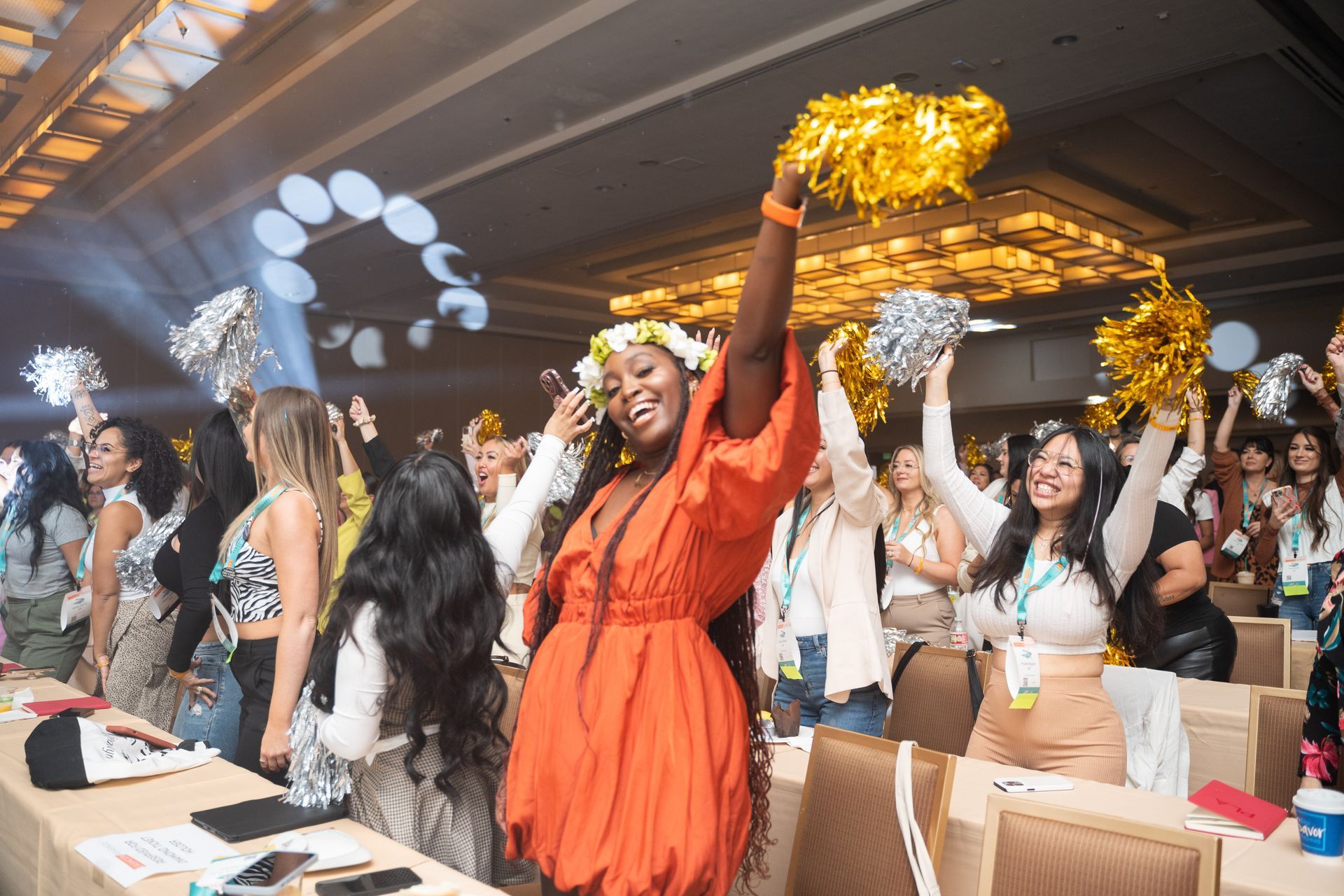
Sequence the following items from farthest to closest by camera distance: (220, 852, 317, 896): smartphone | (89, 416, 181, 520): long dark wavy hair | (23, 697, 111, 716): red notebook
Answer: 1. (89, 416, 181, 520): long dark wavy hair
2. (23, 697, 111, 716): red notebook
3. (220, 852, 317, 896): smartphone

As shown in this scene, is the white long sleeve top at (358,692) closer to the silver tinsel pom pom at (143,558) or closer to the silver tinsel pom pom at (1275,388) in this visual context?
the silver tinsel pom pom at (143,558)

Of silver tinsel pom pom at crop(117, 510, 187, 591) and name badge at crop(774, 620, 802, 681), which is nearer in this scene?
name badge at crop(774, 620, 802, 681)

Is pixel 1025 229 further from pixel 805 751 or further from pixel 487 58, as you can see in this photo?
pixel 805 751

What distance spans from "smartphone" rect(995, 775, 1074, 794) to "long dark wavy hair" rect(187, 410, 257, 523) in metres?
2.37

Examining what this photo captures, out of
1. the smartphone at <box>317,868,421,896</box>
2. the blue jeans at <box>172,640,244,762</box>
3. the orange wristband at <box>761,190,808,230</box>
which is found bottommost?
the blue jeans at <box>172,640,244,762</box>

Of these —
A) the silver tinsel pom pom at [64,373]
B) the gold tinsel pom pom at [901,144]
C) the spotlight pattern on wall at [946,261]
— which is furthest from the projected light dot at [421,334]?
the gold tinsel pom pom at [901,144]

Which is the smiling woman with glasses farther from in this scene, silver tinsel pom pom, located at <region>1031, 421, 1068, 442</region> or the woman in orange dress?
the woman in orange dress

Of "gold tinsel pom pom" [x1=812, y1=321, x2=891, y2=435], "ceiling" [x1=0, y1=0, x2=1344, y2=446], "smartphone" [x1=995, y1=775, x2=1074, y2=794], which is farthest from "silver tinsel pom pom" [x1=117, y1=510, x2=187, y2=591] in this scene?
"ceiling" [x1=0, y1=0, x2=1344, y2=446]

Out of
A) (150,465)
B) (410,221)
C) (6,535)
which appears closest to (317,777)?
(150,465)

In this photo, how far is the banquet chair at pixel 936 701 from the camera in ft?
10.7

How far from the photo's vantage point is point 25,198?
9.63 meters

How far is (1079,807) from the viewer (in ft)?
7.29

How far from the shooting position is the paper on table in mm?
1707

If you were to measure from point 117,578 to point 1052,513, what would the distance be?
144 inches
